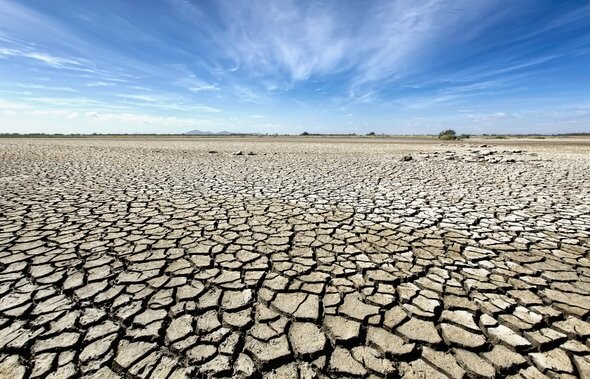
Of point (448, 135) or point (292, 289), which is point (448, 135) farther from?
point (292, 289)

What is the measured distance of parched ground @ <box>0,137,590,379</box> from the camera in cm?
169

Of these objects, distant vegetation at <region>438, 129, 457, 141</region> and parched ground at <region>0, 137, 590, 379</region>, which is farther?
distant vegetation at <region>438, 129, 457, 141</region>

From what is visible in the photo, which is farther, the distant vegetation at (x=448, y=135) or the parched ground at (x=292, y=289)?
the distant vegetation at (x=448, y=135)

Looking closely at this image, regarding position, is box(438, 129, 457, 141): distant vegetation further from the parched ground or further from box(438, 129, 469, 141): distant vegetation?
the parched ground

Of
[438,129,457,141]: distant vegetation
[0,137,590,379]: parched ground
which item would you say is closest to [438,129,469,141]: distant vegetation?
[438,129,457,141]: distant vegetation

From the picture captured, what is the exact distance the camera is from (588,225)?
3973 mm

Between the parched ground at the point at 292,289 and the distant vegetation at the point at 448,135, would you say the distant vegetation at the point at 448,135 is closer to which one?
the distant vegetation at the point at 448,135

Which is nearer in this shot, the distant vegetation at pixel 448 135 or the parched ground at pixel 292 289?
the parched ground at pixel 292 289

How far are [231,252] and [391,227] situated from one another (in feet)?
6.99

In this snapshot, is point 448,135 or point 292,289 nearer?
point 292,289

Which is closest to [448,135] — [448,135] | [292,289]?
[448,135]

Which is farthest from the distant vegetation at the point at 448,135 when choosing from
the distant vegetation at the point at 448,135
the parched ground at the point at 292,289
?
the parched ground at the point at 292,289

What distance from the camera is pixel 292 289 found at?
2.43 metres

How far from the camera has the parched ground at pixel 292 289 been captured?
5.54 feet
